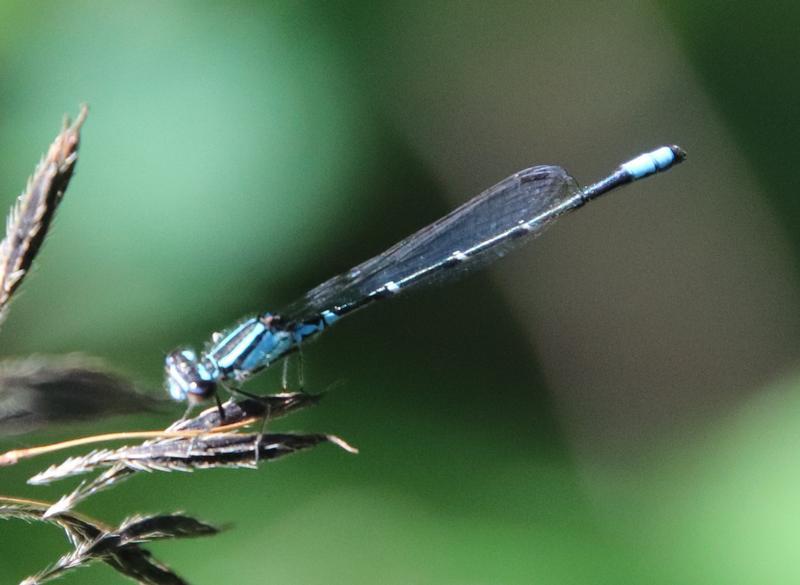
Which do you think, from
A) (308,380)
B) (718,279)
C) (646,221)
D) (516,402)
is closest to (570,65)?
(646,221)

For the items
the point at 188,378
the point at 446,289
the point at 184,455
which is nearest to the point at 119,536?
the point at 184,455

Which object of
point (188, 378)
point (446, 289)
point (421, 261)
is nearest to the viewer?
point (188, 378)

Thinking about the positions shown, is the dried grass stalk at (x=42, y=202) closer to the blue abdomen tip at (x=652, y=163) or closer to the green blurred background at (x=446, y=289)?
the green blurred background at (x=446, y=289)

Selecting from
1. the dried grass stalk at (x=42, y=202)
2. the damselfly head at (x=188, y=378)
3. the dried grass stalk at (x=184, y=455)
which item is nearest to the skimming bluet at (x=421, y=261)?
the damselfly head at (x=188, y=378)

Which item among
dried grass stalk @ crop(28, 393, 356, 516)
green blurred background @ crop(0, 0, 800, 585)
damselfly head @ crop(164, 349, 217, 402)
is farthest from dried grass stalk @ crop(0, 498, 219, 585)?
green blurred background @ crop(0, 0, 800, 585)

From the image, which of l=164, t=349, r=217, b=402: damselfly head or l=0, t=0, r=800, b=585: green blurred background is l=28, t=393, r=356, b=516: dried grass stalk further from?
l=0, t=0, r=800, b=585: green blurred background

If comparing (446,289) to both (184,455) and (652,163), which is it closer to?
(652,163)

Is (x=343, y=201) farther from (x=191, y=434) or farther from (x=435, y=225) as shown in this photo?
(x=191, y=434)

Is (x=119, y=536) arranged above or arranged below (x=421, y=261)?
below
